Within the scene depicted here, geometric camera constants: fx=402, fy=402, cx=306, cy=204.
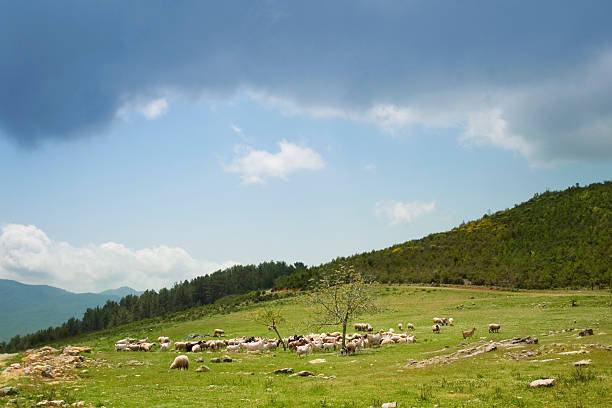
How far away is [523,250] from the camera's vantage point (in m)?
92.2

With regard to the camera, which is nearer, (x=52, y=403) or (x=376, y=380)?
(x=52, y=403)

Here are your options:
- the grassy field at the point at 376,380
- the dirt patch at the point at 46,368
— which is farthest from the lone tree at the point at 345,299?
the dirt patch at the point at 46,368

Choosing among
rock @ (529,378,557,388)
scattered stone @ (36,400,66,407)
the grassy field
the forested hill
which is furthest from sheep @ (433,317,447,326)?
scattered stone @ (36,400,66,407)

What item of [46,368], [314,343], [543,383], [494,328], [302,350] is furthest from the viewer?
[494,328]

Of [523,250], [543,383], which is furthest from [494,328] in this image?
[523,250]

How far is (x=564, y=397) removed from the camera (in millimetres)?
13219

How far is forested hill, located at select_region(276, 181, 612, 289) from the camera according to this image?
255ft

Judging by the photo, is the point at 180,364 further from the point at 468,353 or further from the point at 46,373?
the point at 468,353

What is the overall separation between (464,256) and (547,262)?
748 inches

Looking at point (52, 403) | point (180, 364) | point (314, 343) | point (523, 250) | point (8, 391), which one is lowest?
point (314, 343)

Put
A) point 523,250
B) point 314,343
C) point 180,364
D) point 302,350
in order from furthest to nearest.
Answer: point 523,250
point 314,343
point 302,350
point 180,364

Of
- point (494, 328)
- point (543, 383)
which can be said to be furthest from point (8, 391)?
point (494, 328)

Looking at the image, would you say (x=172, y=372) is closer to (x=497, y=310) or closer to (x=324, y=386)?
(x=324, y=386)

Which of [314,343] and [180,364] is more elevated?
[180,364]
